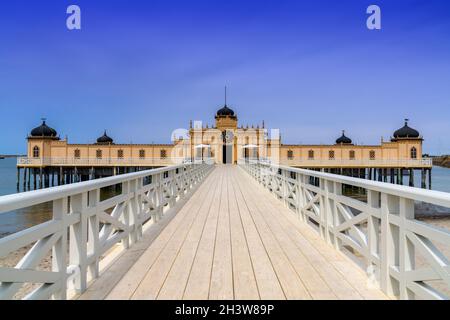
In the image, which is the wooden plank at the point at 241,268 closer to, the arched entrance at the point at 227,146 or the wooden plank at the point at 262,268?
the wooden plank at the point at 262,268

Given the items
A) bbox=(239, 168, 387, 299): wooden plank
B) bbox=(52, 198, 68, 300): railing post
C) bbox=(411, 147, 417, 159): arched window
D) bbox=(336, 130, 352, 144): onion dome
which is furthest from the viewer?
bbox=(336, 130, 352, 144): onion dome

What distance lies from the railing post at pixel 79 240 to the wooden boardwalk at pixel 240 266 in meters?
0.16

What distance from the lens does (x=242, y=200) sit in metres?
10.1

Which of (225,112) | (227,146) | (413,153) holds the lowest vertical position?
(413,153)

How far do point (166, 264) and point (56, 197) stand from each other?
5.92 ft

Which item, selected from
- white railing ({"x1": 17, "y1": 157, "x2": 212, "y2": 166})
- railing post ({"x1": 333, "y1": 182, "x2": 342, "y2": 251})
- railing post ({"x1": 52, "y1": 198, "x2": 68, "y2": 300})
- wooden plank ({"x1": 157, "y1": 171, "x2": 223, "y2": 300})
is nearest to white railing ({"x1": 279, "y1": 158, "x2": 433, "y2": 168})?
white railing ({"x1": 17, "y1": 157, "x2": 212, "y2": 166})

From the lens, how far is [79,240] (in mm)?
3213

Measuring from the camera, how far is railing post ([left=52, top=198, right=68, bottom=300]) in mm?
2801

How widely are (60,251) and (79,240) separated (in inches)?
15.0

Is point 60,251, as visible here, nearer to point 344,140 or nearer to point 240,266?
point 240,266

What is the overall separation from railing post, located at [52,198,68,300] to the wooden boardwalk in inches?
17.0

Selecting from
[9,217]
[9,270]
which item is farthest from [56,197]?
[9,217]

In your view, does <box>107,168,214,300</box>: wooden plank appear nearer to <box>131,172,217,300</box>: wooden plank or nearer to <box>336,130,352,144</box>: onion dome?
<box>131,172,217,300</box>: wooden plank

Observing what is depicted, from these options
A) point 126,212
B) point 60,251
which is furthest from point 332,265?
point 60,251
